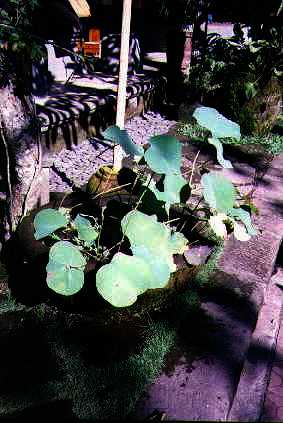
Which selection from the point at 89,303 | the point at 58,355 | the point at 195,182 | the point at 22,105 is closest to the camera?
the point at 58,355

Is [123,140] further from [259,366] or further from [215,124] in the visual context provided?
[259,366]

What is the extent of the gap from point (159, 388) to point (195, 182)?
2.33m

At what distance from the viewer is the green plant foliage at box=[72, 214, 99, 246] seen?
194cm

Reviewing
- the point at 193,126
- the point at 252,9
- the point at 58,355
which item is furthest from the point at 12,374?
the point at 252,9

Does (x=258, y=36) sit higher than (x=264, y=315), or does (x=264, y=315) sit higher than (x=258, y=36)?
(x=258, y=36)

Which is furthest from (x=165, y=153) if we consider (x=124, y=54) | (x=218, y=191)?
(x=124, y=54)

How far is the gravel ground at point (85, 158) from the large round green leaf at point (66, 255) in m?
1.18

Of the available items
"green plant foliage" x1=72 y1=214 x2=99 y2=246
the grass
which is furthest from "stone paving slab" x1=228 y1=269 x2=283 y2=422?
"green plant foliage" x1=72 y1=214 x2=99 y2=246

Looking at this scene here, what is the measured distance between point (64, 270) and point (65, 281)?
53mm

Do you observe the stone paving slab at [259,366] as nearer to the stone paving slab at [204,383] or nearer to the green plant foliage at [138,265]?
the stone paving slab at [204,383]

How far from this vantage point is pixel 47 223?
185 centimetres

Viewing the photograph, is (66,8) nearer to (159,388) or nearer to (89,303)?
(89,303)

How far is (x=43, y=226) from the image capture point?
1843 mm

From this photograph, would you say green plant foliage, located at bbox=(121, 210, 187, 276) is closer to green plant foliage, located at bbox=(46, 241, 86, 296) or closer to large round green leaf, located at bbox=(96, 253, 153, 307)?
large round green leaf, located at bbox=(96, 253, 153, 307)
